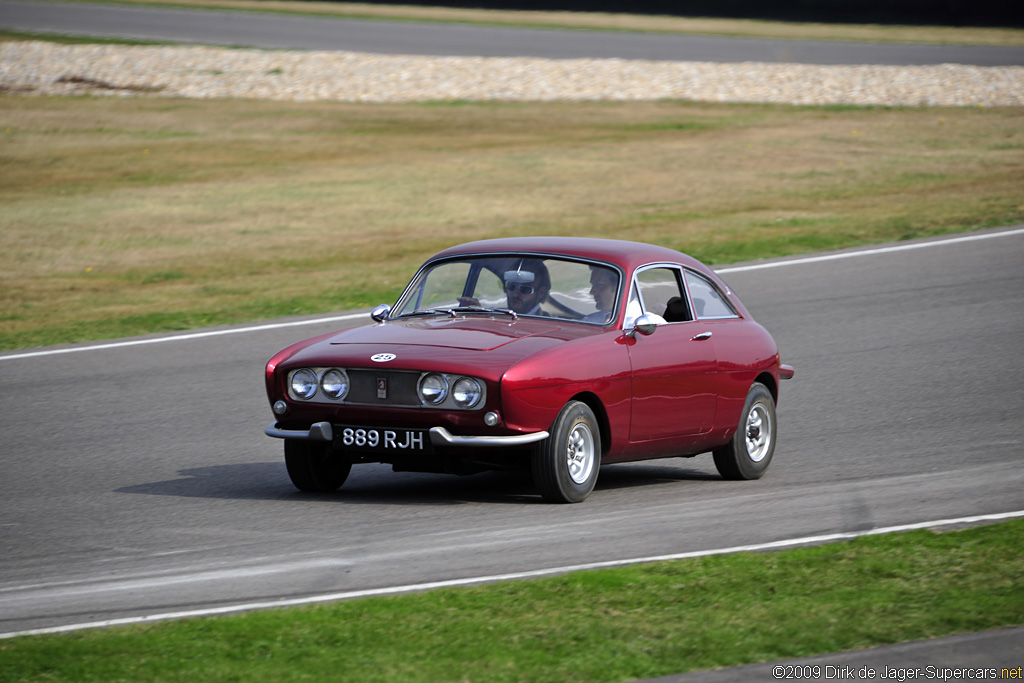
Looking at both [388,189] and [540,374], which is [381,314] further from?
[388,189]

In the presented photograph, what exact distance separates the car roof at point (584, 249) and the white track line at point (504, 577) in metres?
2.49


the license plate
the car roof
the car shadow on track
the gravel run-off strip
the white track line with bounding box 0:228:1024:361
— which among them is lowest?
the car shadow on track

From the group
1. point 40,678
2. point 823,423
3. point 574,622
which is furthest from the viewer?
point 823,423

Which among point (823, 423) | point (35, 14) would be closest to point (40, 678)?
point (823, 423)

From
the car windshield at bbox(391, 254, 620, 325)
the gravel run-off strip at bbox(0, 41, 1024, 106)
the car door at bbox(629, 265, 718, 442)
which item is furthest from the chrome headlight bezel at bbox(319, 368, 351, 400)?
the gravel run-off strip at bbox(0, 41, 1024, 106)

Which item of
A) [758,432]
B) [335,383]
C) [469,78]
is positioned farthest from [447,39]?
[335,383]

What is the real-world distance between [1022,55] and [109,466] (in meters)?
33.2

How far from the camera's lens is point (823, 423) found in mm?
11078

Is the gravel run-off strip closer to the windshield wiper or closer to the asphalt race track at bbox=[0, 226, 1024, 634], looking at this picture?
the asphalt race track at bbox=[0, 226, 1024, 634]

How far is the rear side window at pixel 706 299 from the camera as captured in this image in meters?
9.39

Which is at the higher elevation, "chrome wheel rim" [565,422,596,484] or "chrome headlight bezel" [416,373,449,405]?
"chrome headlight bezel" [416,373,449,405]

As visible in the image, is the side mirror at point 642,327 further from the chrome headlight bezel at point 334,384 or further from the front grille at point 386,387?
the chrome headlight bezel at point 334,384

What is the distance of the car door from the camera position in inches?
336

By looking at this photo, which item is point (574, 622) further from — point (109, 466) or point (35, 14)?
point (35, 14)
